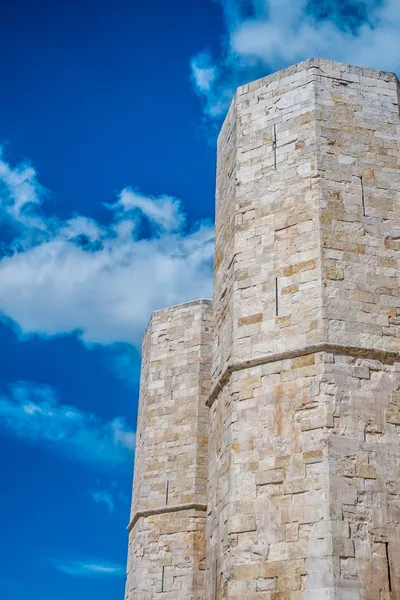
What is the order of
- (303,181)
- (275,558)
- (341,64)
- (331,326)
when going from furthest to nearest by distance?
1. (341,64)
2. (303,181)
3. (331,326)
4. (275,558)

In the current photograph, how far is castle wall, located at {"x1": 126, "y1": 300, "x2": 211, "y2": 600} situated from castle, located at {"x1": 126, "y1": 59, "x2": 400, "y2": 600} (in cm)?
395

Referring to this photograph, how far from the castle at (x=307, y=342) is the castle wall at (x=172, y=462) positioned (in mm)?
3951

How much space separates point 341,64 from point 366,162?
1348 mm

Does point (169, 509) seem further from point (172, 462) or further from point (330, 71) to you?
point (330, 71)

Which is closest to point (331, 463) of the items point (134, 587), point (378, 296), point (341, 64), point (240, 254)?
point (378, 296)

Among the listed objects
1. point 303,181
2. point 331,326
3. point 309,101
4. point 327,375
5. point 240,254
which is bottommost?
point 327,375

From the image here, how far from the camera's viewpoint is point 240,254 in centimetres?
878

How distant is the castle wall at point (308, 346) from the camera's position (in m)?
7.11

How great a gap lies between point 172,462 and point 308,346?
6.14 m

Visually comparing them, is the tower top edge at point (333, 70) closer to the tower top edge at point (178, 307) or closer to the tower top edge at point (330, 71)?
the tower top edge at point (330, 71)

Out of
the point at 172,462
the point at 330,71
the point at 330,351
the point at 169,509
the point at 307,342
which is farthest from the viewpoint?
the point at 172,462

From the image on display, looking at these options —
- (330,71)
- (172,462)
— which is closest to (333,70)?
(330,71)

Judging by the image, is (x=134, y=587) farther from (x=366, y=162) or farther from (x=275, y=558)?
(x=366, y=162)

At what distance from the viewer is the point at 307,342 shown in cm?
780
